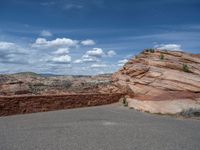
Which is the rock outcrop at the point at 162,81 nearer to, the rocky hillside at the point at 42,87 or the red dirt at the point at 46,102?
the red dirt at the point at 46,102

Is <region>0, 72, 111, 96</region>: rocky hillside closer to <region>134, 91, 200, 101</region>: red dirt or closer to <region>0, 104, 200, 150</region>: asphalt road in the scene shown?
<region>134, 91, 200, 101</region>: red dirt

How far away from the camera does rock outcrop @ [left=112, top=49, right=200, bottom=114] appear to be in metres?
18.6

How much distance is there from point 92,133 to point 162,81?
11217mm

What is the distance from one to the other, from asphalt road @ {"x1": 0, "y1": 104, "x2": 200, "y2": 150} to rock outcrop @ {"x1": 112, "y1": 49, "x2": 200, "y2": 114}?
2.92 m

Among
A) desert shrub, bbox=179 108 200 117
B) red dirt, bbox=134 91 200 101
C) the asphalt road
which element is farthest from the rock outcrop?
the asphalt road

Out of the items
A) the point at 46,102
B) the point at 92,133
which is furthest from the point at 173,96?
the point at 92,133

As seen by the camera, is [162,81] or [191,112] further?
[162,81]

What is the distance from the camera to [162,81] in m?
21.4

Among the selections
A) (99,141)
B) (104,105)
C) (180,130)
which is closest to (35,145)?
(99,141)

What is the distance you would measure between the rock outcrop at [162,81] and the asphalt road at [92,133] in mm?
2924

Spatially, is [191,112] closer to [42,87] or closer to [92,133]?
[92,133]

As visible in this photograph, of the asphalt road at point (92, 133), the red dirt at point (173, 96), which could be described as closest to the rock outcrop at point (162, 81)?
the red dirt at point (173, 96)

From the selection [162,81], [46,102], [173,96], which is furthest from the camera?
[162,81]

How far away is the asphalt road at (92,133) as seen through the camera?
9.54 m
